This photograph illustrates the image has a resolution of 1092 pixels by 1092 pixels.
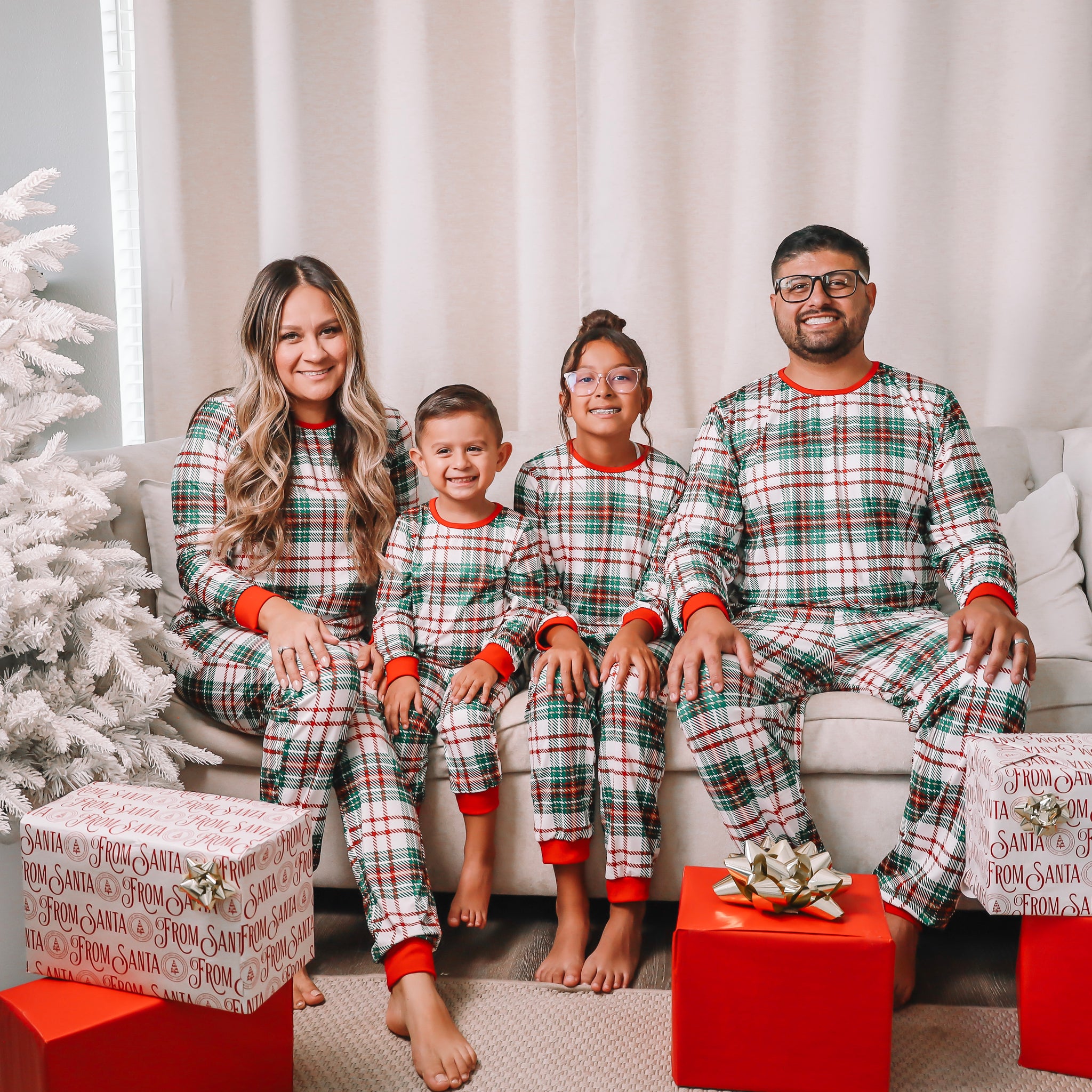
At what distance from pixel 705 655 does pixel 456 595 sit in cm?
46

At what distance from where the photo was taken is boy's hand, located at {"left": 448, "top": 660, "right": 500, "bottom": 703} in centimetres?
157

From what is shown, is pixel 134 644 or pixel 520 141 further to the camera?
pixel 520 141

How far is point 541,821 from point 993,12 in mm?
2062

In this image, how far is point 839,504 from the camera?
5.61 feet

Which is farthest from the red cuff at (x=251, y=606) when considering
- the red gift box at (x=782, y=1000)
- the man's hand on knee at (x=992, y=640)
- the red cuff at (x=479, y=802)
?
the man's hand on knee at (x=992, y=640)

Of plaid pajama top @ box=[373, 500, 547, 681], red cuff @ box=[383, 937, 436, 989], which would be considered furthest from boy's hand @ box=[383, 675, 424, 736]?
red cuff @ box=[383, 937, 436, 989]

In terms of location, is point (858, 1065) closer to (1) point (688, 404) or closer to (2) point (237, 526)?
(2) point (237, 526)

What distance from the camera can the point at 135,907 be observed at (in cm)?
109

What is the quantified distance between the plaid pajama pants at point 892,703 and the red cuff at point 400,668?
0.45 m

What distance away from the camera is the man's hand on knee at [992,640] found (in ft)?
4.67

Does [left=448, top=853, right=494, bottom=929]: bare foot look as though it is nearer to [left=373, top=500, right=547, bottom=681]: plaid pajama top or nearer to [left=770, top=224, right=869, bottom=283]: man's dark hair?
[left=373, top=500, right=547, bottom=681]: plaid pajama top

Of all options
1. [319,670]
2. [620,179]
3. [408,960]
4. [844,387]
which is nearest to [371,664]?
[319,670]

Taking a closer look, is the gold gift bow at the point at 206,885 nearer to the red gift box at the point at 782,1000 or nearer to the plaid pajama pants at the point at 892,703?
the red gift box at the point at 782,1000

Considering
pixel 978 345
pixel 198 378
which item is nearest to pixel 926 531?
pixel 978 345
